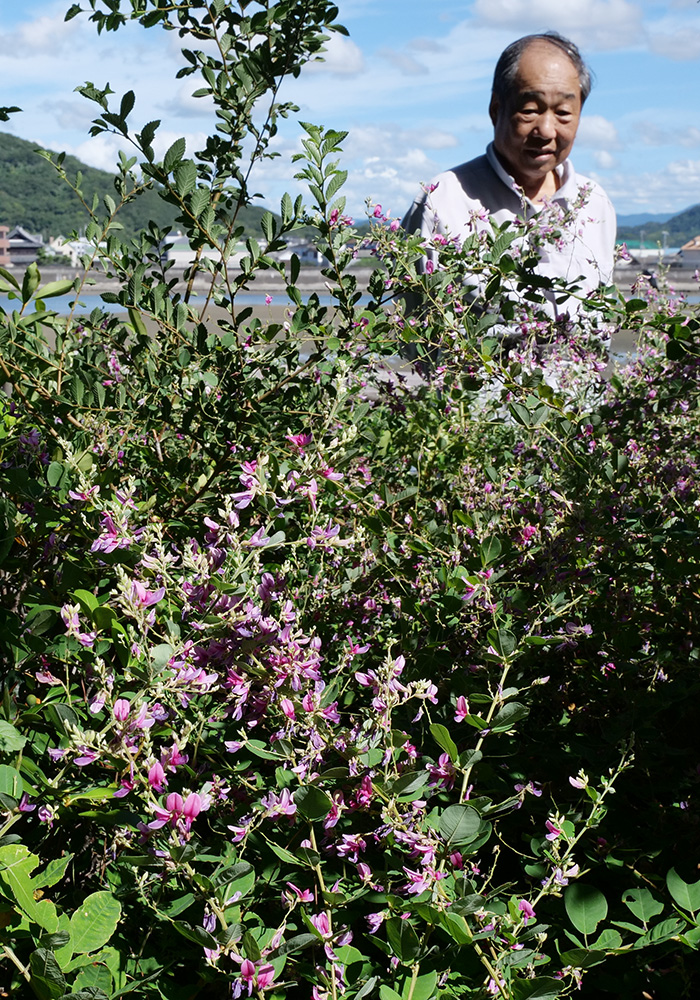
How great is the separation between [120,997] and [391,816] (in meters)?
0.50

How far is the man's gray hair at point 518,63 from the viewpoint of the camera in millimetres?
3867

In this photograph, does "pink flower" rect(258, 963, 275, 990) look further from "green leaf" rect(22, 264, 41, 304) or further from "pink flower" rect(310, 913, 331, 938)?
"green leaf" rect(22, 264, 41, 304)

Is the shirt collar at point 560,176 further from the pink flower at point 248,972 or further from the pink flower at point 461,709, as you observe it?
the pink flower at point 248,972

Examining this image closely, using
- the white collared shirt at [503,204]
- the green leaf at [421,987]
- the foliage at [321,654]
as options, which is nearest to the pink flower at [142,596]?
the foliage at [321,654]

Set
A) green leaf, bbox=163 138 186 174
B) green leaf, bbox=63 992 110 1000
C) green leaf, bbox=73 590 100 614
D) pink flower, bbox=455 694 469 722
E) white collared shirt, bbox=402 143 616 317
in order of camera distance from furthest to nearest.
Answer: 1. white collared shirt, bbox=402 143 616 317
2. green leaf, bbox=163 138 186 174
3. green leaf, bbox=73 590 100 614
4. pink flower, bbox=455 694 469 722
5. green leaf, bbox=63 992 110 1000

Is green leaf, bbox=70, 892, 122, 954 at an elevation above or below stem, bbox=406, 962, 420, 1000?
above

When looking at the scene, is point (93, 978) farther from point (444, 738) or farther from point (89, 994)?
point (444, 738)

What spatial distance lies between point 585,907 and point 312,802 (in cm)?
44

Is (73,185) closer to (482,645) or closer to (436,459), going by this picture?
(436,459)

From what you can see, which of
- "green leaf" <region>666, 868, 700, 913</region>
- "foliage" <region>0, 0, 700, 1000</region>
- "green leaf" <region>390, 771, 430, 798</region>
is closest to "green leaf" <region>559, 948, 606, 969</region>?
"foliage" <region>0, 0, 700, 1000</region>

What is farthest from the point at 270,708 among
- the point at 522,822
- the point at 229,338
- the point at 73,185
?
the point at 73,185

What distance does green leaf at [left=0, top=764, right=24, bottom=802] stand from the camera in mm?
1346

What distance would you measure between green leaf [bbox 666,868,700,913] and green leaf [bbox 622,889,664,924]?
5 centimetres

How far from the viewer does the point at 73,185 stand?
2.60 meters
